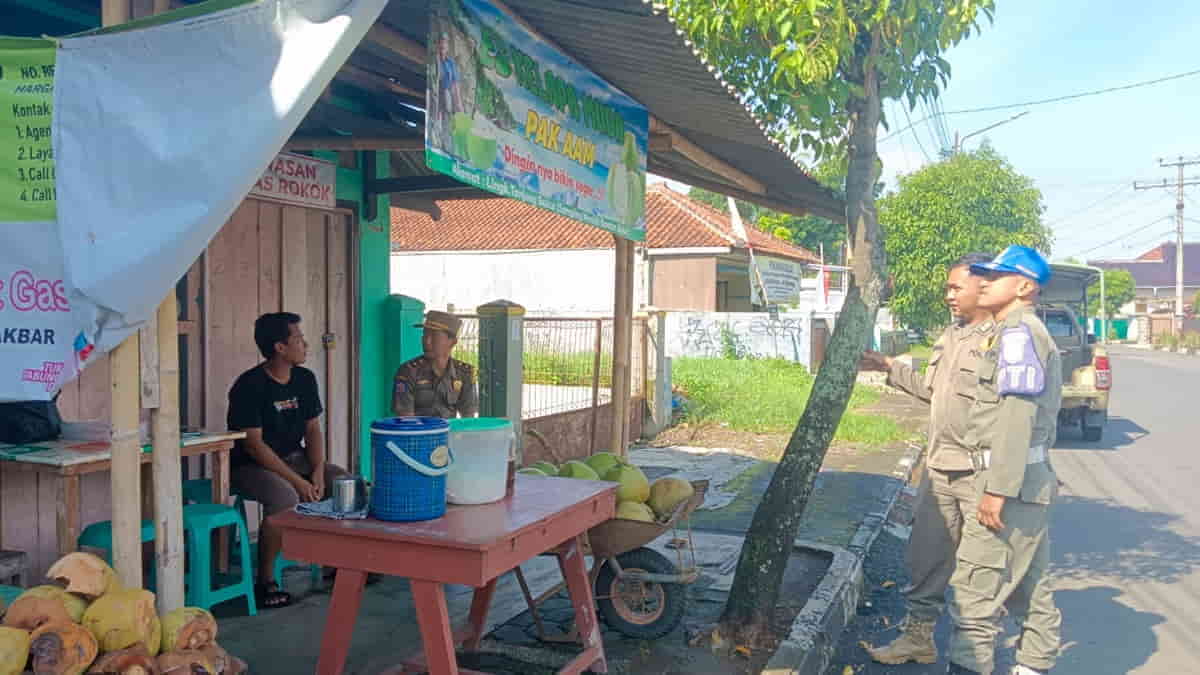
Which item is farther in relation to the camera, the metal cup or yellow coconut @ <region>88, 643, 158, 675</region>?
the metal cup

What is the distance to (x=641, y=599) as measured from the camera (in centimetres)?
475

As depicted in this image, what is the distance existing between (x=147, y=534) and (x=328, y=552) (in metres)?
1.62

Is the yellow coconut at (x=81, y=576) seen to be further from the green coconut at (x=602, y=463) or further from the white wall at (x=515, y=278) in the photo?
the white wall at (x=515, y=278)

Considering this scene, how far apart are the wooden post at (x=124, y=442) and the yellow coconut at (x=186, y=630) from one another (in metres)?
0.20

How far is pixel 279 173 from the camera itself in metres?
6.04

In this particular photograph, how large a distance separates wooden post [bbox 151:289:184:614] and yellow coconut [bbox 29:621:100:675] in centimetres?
30

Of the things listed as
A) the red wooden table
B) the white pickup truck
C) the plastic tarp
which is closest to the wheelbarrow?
the red wooden table

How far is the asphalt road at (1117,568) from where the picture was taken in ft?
16.4

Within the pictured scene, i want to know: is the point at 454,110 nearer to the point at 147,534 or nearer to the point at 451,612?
the point at 147,534

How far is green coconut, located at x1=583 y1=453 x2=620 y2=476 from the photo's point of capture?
4885mm

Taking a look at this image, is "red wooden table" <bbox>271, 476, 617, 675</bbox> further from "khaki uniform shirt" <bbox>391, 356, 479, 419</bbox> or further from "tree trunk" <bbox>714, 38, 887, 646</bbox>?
"khaki uniform shirt" <bbox>391, 356, 479, 419</bbox>

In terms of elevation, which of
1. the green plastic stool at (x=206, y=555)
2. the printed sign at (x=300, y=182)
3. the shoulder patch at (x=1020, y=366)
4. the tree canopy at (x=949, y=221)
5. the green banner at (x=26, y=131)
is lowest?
the green plastic stool at (x=206, y=555)

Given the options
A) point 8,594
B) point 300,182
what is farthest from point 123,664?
point 300,182

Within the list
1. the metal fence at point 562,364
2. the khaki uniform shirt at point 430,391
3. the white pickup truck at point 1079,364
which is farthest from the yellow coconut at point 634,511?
the white pickup truck at point 1079,364
